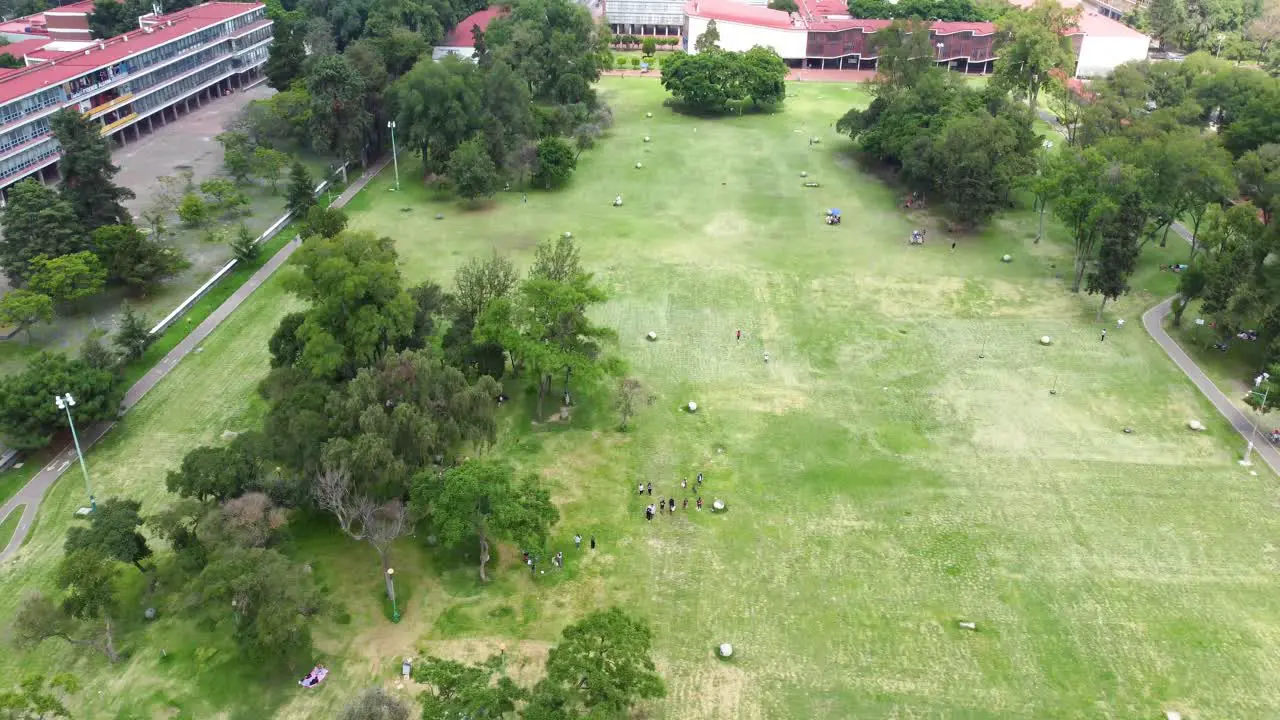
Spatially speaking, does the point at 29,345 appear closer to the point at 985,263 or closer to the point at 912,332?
the point at 912,332

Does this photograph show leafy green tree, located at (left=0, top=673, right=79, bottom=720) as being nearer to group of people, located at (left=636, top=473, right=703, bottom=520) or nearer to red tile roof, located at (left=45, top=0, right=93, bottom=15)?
group of people, located at (left=636, top=473, right=703, bottom=520)

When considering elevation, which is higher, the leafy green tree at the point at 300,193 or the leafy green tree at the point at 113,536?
the leafy green tree at the point at 300,193

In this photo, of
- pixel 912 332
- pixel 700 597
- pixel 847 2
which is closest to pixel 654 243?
pixel 912 332

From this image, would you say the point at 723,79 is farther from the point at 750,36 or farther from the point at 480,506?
the point at 480,506

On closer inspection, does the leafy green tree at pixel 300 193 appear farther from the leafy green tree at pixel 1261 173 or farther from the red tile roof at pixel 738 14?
the leafy green tree at pixel 1261 173

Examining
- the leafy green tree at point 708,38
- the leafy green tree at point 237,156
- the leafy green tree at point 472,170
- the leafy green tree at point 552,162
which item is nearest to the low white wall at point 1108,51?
the leafy green tree at point 708,38

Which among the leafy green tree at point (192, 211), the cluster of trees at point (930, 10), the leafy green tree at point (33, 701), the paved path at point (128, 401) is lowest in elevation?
the paved path at point (128, 401)
